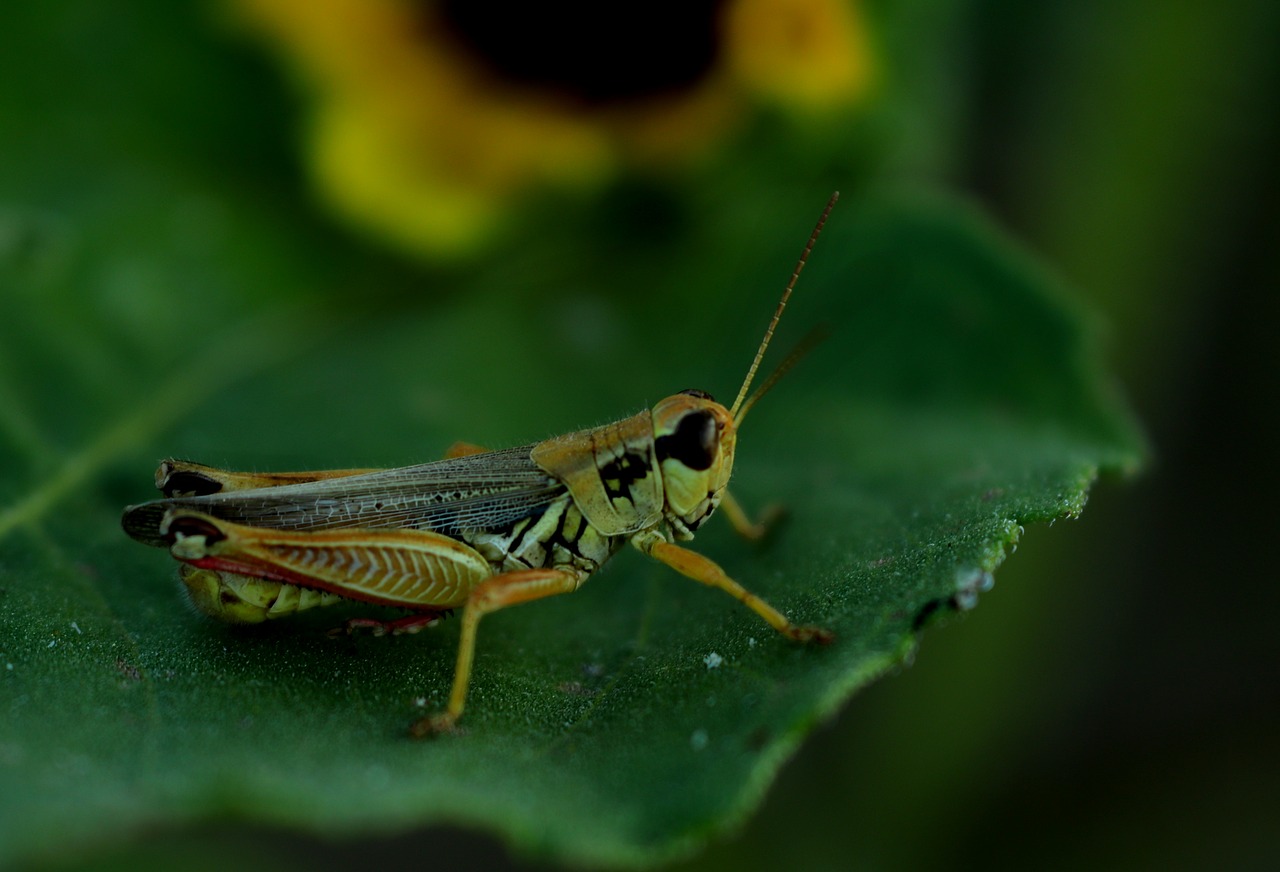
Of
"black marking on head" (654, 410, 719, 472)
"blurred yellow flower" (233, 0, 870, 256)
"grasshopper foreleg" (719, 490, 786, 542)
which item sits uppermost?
"blurred yellow flower" (233, 0, 870, 256)

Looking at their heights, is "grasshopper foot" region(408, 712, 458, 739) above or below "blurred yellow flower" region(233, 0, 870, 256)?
below

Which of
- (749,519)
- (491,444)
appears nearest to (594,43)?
(491,444)

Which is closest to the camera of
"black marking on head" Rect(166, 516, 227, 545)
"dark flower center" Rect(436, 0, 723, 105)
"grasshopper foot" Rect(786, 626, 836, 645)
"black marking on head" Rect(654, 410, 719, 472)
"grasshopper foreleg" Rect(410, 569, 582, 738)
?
"grasshopper foot" Rect(786, 626, 836, 645)

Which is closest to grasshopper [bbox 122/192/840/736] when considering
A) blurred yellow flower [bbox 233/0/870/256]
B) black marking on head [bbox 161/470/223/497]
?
black marking on head [bbox 161/470/223/497]

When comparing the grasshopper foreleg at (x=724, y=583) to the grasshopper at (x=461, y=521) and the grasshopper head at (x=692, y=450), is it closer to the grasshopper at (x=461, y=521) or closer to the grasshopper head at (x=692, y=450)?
the grasshopper at (x=461, y=521)

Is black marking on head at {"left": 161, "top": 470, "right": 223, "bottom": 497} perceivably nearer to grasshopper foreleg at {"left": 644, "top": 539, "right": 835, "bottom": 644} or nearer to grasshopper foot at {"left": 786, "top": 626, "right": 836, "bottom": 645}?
grasshopper foreleg at {"left": 644, "top": 539, "right": 835, "bottom": 644}

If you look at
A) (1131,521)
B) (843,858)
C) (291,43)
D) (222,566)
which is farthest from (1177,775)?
(291,43)

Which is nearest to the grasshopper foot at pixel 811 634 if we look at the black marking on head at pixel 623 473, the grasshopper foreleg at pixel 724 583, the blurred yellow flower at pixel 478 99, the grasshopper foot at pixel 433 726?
the grasshopper foreleg at pixel 724 583
